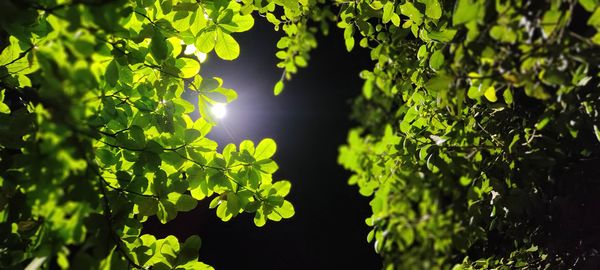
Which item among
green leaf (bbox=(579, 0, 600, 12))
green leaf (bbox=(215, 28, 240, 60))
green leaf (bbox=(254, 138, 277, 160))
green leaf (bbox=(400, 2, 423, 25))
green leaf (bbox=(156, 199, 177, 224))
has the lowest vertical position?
green leaf (bbox=(156, 199, 177, 224))

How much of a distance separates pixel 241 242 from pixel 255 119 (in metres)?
1.42

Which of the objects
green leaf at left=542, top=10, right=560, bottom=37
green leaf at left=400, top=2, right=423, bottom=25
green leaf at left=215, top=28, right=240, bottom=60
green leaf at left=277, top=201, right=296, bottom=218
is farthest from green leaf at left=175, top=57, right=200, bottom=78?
green leaf at left=542, top=10, right=560, bottom=37

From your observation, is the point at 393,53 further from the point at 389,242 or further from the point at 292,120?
the point at 292,120

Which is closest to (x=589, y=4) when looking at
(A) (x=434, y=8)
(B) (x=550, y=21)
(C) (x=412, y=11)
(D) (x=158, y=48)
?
(B) (x=550, y=21)

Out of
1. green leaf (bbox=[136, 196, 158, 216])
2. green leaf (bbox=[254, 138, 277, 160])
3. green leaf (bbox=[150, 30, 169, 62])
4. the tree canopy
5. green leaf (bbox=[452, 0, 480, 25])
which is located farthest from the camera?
green leaf (bbox=[254, 138, 277, 160])

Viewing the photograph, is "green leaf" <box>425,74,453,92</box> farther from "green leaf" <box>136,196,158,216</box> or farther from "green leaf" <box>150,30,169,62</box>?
"green leaf" <box>136,196,158,216</box>

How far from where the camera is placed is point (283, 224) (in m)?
4.36

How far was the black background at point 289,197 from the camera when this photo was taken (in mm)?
4141

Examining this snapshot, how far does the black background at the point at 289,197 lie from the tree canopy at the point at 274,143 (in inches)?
85.7

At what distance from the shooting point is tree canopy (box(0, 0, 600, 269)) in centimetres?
60

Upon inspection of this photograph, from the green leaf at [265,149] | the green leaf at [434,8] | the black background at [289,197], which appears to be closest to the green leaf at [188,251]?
the green leaf at [265,149]

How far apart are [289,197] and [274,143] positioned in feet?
10.3

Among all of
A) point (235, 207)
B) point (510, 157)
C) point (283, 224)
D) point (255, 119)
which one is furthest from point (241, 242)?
point (510, 157)

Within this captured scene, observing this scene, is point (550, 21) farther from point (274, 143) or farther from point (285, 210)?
point (285, 210)
